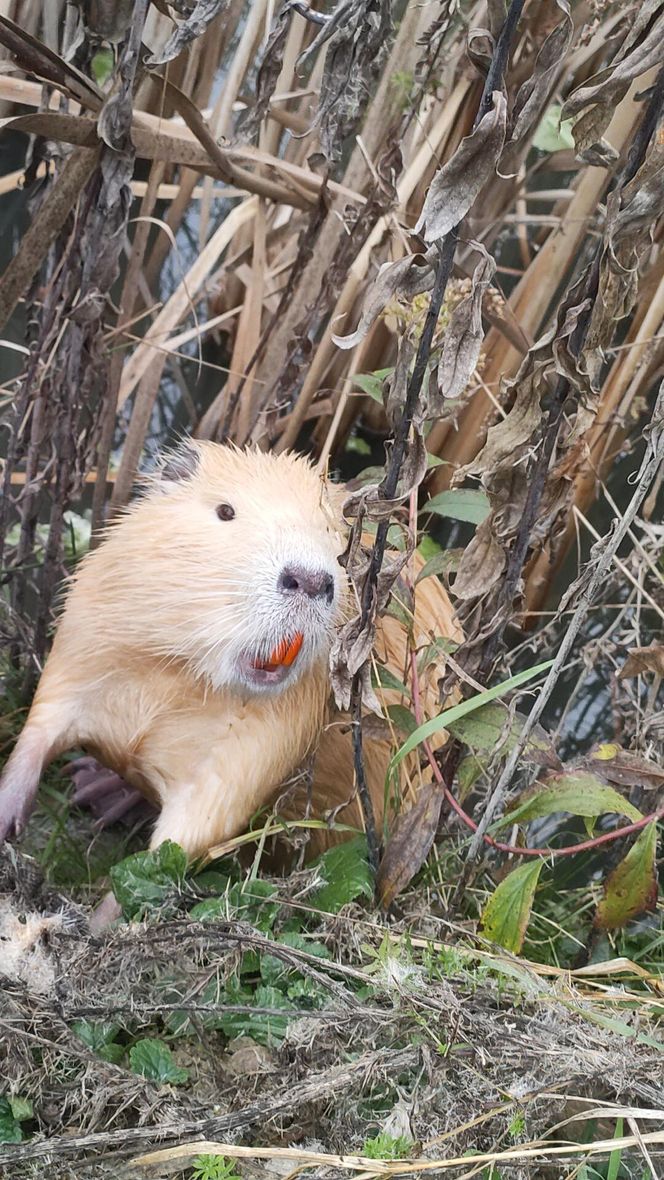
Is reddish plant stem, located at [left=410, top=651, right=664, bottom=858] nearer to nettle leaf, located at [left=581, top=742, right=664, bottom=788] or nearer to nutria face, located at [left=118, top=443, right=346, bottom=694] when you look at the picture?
nettle leaf, located at [left=581, top=742, right=664, bottom=788]

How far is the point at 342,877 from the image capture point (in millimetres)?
1596

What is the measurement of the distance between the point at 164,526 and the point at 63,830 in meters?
0.54

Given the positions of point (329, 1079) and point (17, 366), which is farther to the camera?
point (17, 366)

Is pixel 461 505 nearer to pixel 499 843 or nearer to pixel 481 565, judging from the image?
pixel 481 565

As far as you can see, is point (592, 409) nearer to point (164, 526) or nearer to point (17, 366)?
point (164, 526)

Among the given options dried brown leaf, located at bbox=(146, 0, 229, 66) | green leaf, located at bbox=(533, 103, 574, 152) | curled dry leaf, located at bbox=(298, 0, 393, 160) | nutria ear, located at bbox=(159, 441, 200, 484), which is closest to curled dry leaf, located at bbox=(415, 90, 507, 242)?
curled dry leaf, located at bbox=(298, 0, 393, 160)

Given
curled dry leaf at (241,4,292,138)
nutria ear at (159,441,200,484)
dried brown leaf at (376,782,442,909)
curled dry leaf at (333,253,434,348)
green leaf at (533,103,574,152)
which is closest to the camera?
curled dry leaf at (333,253,434,348)

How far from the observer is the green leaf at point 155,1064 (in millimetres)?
1300

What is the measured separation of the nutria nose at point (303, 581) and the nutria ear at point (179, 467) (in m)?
0.34

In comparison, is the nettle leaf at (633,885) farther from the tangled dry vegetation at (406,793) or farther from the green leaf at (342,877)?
the green leaf at (342,877)

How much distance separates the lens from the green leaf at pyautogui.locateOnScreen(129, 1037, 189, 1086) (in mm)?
1300

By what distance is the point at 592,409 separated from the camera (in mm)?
1278

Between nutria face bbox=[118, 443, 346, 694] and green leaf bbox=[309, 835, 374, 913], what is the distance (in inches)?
9.9

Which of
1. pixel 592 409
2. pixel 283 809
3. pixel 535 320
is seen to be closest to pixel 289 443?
pixel 535 320
